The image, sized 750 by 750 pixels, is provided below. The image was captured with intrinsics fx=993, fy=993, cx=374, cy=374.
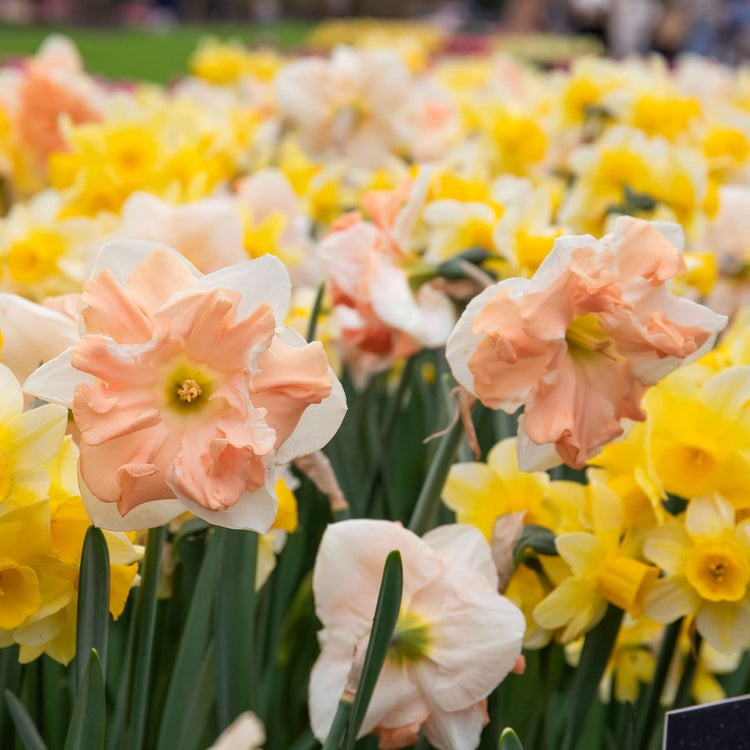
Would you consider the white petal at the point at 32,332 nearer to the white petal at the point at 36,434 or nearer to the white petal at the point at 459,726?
the white petal at the point at 36,434

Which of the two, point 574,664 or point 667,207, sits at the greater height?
point 667,207

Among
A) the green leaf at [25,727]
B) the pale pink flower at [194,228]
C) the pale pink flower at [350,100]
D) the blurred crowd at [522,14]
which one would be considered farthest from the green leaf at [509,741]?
the blurred crowd at [522,14]

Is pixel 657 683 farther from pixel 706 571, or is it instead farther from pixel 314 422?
pixel 314 422

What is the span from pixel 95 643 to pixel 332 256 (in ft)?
1.47

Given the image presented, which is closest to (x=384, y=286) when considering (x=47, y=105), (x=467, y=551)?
(x=467, y=551)

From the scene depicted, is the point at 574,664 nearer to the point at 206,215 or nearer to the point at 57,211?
the point at 206,215

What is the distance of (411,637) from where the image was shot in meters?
0.68

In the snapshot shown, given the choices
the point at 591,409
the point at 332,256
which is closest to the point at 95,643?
the point at 591,409

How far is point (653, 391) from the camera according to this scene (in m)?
0.75

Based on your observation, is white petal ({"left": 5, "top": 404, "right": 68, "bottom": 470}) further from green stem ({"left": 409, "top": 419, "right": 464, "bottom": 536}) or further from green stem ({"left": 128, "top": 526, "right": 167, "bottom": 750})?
green stem ({"left": 409, "top": 419, "right": 464, "bottom": 536})

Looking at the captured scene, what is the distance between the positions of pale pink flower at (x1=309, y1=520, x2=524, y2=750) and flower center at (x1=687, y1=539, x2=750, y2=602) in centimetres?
14

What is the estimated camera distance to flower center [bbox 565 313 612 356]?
0.61 meters

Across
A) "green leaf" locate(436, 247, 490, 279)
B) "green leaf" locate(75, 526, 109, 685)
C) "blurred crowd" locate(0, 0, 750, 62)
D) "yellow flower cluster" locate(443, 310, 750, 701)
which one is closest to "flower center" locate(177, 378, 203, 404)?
"green leaf" locate(75, 526, 109, 685)

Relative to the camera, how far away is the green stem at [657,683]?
2.61 ft
